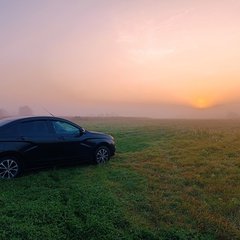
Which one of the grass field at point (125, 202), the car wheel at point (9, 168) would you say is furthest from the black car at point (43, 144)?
the grass field at point (125, 202)

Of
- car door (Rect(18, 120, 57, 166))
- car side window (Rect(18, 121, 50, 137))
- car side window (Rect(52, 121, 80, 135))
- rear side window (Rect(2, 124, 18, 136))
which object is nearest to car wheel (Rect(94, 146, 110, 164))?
car side window (Rect(52, 121, 80, 135))

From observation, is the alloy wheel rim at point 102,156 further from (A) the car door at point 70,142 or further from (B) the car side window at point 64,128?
(B) the car side window at point 64,128

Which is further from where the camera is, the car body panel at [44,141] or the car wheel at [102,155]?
the car wheel at [102,155]

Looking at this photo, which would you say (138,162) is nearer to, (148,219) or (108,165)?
(108,165)

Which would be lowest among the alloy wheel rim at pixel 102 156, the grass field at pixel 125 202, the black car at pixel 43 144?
the grass field at pixel 125 202

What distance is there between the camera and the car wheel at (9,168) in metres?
6.45

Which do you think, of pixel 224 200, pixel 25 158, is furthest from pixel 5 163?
pixel 224 200

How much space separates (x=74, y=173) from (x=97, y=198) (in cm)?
222

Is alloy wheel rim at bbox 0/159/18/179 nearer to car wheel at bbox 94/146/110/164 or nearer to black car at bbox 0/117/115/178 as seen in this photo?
black car at bbox 0/117/115/178

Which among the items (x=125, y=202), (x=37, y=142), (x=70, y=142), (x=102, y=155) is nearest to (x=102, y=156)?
(x=102, y=155)

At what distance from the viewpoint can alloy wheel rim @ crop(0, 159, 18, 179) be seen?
21.2ft

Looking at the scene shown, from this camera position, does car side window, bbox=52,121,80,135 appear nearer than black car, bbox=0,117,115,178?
No

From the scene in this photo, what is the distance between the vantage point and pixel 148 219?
177 inches

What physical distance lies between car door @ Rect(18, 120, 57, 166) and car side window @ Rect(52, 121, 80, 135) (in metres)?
0.29
